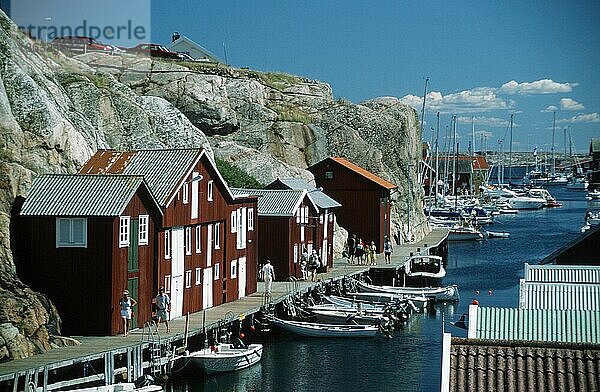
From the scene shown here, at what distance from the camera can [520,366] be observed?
13.6 metres

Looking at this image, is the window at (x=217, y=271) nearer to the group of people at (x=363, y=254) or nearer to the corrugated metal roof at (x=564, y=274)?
the corrugated metal roof at (x=564, y=274)

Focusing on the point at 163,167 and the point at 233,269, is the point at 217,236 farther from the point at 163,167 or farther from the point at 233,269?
the point at 163,167

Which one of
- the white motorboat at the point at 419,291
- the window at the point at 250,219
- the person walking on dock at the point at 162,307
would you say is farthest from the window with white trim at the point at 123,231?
the white motorboat at the point at 419,291

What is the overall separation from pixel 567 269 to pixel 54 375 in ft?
55.6

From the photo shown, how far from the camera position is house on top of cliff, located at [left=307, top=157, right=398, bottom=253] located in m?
70.8

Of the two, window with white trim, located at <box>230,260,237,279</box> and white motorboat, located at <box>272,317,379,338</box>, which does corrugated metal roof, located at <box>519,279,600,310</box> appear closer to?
white motorboat, located at <box>272,317,379,338</box>

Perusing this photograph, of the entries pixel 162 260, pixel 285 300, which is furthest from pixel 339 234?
pixel 162 260

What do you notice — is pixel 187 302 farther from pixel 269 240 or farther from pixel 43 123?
pixel 269 240

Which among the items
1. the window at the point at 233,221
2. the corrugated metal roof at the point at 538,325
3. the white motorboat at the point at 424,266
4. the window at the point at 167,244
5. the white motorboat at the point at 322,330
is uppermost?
the window at the point at 233,221

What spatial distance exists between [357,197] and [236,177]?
9.16 meters

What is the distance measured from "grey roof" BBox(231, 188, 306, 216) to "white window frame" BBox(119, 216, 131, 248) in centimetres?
1771

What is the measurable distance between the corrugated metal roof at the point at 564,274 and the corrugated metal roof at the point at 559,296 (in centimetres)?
122

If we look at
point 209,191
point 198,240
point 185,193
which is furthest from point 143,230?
point 209,191

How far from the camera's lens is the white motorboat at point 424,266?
6188cm
